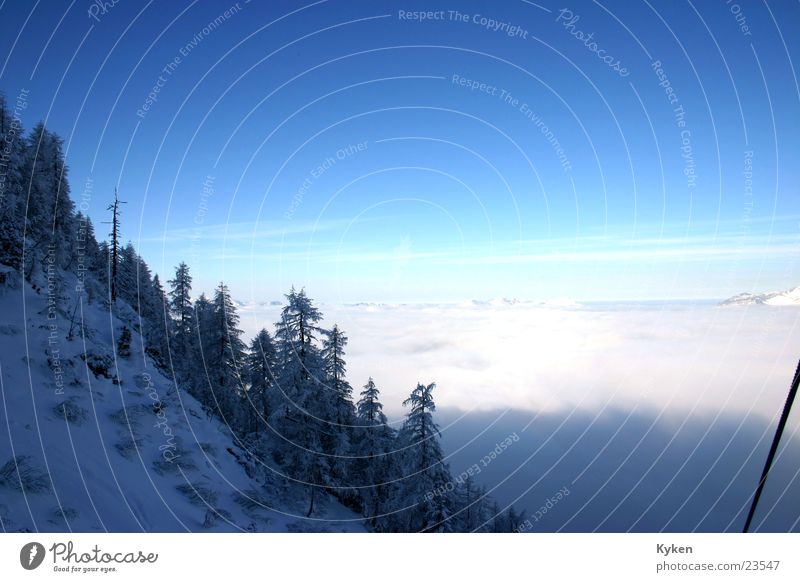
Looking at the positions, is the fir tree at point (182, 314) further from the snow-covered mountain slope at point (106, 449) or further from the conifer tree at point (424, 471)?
the conifer tree at point (424, 471)

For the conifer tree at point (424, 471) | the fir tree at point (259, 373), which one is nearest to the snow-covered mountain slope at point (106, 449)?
the conifer tree at point (424, 471)

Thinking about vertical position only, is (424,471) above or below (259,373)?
below

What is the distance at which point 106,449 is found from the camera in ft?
32.2

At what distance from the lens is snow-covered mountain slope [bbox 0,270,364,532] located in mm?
7198

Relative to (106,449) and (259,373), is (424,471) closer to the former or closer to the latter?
(106,449)

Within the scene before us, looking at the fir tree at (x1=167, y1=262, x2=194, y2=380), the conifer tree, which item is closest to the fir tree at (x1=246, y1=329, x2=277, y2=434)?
the fir tree at (x1=167, y1=262, x2=194, y2=380)

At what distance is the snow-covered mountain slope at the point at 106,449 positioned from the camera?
7.20m

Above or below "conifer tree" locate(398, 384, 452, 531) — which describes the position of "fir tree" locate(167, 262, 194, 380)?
above

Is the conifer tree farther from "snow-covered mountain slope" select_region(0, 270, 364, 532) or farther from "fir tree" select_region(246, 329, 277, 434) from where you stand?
"fir tree" select_region(246, 329, 277, 434)

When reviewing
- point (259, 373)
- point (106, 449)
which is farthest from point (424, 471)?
point (259, 373)

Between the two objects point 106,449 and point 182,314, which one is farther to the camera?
point 182,314

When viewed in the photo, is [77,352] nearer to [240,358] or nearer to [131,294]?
[240,358]

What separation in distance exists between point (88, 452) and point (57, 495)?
244cm

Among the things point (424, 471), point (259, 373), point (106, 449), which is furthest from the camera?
point (259, 373)
